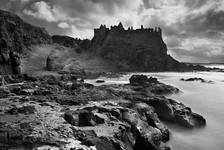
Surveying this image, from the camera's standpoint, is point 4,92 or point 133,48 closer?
point 4,92

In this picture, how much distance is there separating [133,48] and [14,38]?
70750 millimetres

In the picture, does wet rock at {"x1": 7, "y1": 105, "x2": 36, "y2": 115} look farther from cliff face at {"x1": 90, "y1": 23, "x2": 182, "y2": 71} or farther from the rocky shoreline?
→ cliff face at {"x1": 90, "y1": 23, "x2": 182, "y2": 71}

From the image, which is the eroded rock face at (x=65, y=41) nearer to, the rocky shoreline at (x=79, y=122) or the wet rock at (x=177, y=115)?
the rocky shoreline at (x=79, y=122)

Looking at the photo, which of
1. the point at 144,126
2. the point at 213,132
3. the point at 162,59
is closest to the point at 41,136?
the point at 144,126

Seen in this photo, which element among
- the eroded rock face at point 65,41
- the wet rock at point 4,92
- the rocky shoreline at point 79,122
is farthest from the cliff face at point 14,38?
the rocky shoreline at point 79,122

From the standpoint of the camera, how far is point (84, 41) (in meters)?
146

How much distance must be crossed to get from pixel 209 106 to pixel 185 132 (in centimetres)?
1035

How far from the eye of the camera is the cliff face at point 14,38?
39250 millimetres

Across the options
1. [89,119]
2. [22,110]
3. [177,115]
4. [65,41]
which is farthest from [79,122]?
[65,41]

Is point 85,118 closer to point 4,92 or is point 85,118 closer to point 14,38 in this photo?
point 4,92

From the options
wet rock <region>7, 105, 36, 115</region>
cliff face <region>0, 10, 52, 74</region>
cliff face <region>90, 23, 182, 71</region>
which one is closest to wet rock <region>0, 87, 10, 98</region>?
wet rock <region>7, 105, 36, 115</region>

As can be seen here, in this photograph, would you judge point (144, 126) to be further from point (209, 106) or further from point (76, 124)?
point (209, 106)

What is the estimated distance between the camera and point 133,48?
132m

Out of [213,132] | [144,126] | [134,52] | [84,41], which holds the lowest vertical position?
[213,132]
